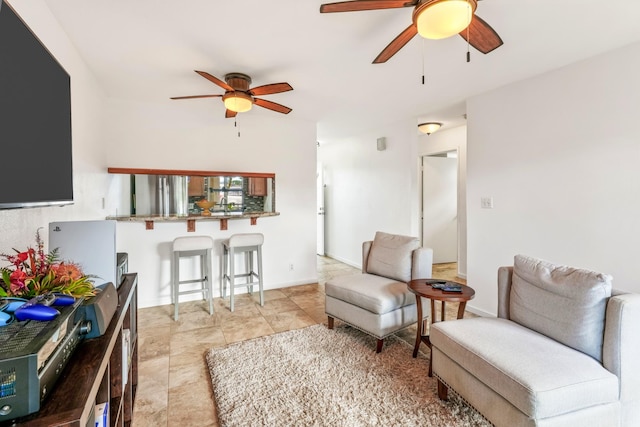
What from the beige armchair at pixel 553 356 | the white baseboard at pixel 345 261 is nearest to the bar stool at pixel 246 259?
the white baseboard at pixel 345 261

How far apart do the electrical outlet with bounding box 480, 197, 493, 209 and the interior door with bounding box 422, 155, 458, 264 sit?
6.90 ft

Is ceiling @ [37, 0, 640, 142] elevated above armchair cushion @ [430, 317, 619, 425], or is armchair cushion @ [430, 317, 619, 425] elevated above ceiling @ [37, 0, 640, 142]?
ceiling @ [37, 0, 640, 142]

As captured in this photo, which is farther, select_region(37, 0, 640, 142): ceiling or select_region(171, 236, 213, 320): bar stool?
select_region(171, 236, 213, 320): bar stool

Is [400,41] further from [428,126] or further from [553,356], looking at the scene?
[428,126]

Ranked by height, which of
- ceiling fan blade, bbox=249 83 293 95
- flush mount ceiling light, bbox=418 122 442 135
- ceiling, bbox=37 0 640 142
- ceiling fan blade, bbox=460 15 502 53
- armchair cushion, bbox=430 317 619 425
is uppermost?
ceiling, bbox=37 0 640 142

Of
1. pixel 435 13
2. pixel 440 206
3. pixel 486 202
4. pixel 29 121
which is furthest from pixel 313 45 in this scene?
pixel 440 206

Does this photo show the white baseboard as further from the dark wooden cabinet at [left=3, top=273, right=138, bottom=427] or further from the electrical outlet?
the dark wooden cabinet at [left=3, top=273, right=138, bottom=427]

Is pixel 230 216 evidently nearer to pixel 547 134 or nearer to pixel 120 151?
pixel 120 151

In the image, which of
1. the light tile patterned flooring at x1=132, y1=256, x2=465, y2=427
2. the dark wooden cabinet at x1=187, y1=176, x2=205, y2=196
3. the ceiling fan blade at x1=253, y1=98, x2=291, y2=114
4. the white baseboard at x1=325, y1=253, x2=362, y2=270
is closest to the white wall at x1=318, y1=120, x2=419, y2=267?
the white baseboard at x1=325, y1=253, x2=362, y2=270

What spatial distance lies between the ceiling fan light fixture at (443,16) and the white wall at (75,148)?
70.1 inches

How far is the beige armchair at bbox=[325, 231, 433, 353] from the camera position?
2.38 meters

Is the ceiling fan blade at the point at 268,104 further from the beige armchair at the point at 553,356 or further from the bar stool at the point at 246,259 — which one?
the beige armchair at the point at 553,356

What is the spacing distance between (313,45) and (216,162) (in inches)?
83.8

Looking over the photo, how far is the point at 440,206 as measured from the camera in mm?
5496
